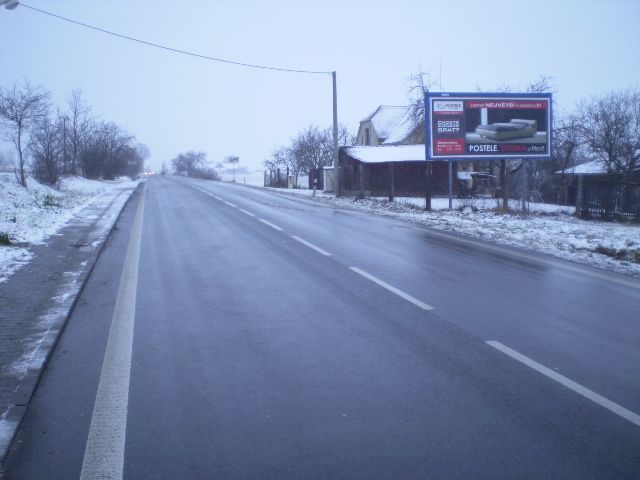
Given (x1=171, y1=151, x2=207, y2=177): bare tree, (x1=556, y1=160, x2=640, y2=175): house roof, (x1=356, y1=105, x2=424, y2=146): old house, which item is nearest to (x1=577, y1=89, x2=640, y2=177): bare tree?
(x1=556, y1=160, x2=640, y2=175): house roof

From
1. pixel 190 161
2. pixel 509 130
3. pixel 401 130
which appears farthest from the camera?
pixel 190 161

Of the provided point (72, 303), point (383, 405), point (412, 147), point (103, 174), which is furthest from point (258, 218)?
point (103, 174)

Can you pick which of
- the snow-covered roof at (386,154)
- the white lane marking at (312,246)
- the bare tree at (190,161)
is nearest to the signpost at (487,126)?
the white lane marking at (312,246)

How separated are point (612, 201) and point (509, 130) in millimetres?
4848

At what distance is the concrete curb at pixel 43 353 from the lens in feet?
12.1

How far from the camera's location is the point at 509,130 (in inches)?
875

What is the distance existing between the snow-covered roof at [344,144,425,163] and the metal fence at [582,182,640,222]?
14.5m

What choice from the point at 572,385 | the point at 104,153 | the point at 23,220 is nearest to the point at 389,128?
the point at 104,153

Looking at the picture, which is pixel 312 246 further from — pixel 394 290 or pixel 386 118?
pixel 386 118

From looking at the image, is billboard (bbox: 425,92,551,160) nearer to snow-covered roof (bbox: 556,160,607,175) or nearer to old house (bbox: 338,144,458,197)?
old house (bbox: 338,144,458,197)

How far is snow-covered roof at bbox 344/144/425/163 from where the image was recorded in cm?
3484

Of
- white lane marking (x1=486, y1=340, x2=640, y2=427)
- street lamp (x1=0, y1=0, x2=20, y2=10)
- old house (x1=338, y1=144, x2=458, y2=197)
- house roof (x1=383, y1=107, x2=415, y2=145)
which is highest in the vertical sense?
house roof (x1=383, y1=107, x2=415, y2=145)

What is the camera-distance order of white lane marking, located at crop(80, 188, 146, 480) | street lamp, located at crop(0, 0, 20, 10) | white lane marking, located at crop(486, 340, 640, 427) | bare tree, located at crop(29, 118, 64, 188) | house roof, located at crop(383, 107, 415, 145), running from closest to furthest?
white lane marking, located at crop(80, 188, 146, 480) < white lane marking, located at crop(486, 340, 640, 427) < street lamp, located at crop(0, 0, 20, 10) < bare tree, located at crop(29, 118, 64, 188) < house roof, located at crop(383, 107, 415, 145)

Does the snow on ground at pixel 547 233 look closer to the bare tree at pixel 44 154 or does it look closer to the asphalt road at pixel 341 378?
the asphalt road at pixel 341 378
